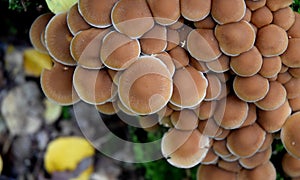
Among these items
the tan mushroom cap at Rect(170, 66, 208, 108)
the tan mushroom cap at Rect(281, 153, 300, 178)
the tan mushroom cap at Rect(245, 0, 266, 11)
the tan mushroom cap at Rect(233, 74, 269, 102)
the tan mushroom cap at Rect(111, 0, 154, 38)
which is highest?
the tan mushroom cap at Rect(111, 0, 154, 38)

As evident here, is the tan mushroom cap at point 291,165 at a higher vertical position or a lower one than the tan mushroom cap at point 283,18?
lower

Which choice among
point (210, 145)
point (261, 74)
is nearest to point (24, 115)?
point (210, 145)

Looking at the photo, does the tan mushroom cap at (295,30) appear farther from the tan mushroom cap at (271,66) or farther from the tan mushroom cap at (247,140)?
the tan mushroom cap at (247,140)

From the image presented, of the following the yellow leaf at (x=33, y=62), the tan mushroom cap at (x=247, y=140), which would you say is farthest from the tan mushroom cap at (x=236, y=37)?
the yellow leaf at (x=33, y=62)

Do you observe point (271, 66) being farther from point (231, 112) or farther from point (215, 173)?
point (215, 173)

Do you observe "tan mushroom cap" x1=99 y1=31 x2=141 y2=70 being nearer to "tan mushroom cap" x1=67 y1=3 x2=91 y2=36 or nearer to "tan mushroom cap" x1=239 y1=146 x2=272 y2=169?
"tan mushroom cap" x1=67 y1=3 x2=91 y2=36

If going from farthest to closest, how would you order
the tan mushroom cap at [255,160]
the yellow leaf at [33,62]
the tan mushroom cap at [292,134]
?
the yellow leaf at [33,62], the tan mushroom cap at [255,160], the tan mushroom cap at [292,134]

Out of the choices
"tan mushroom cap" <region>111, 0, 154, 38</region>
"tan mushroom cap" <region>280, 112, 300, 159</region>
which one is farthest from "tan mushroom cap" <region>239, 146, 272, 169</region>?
"tan mushroom cap" <region>111, 0, 154, 38</region>
